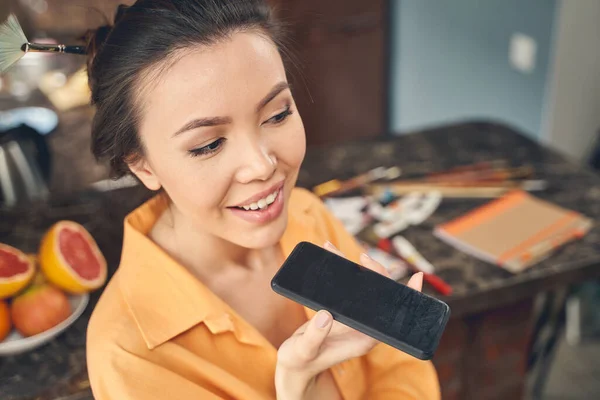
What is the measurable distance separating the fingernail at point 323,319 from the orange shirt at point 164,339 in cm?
20

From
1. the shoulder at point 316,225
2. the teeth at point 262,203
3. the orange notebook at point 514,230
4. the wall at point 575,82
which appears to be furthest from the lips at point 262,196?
the wall at point 575,82

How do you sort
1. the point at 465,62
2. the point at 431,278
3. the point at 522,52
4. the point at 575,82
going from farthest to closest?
1. the point at 465,62
2. the point at 522,52
3. the point at 575,82
4. the point at 431,278

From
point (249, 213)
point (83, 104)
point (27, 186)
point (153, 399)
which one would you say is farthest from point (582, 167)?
point (83, 104)

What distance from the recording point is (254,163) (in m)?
0.72

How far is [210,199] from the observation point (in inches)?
29.6

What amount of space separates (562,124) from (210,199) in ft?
6.87

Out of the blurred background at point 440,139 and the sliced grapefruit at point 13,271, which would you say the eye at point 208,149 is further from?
the sliced grapefruit at point 13,271

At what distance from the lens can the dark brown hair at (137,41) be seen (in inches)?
27.8

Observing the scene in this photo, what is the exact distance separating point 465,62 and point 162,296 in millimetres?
2423

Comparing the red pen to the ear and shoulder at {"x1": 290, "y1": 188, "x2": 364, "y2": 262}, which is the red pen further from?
the ear

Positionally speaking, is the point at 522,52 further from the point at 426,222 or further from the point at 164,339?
the point at 164,339

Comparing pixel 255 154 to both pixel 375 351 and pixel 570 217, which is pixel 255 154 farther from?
pixel 570 217

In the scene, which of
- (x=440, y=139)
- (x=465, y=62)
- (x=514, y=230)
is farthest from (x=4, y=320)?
(x=465, y=62)

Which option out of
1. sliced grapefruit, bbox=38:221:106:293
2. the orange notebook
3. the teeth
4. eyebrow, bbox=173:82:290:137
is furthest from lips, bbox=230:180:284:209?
the orange notebook
